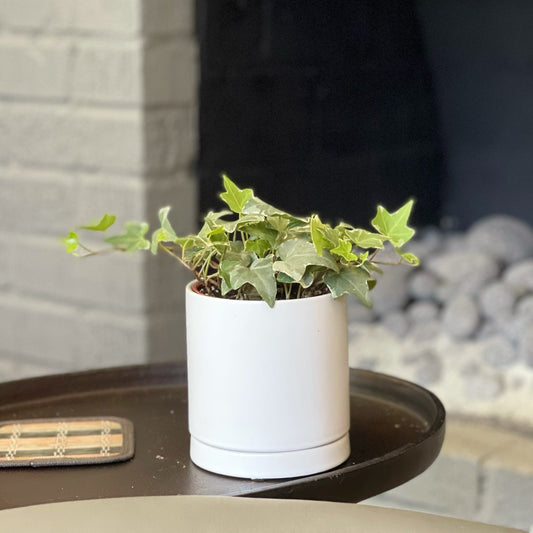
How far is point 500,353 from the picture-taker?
152 cm

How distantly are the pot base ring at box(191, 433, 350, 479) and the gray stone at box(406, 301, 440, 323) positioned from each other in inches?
36.7

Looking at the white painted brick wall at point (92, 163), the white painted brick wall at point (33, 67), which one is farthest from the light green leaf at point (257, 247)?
the white painted brick wall at point (33, 67)

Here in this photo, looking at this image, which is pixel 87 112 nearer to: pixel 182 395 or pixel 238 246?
pixel 182 395

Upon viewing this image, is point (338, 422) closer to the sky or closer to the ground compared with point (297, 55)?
closer to the ground

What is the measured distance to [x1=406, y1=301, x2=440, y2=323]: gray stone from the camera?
1.65 meters

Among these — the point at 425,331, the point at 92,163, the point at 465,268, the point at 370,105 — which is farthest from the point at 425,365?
the point at 92,163

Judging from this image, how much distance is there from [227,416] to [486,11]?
46.4 inches

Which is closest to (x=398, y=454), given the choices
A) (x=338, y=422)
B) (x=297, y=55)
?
(x=338, y=422)

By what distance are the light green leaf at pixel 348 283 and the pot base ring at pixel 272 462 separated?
0.10 meters

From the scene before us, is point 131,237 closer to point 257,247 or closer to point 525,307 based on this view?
point 257,247

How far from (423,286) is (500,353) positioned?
0.21 metres

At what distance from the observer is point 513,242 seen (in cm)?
171

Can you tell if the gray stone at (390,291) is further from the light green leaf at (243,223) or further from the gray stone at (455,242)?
the light green leaf at (243,223)

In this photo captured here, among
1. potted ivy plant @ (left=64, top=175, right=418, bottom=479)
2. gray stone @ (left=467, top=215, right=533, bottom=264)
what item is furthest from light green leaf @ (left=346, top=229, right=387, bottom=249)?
gray stone @ (left=467, top=215, right=533, bottom=264)
